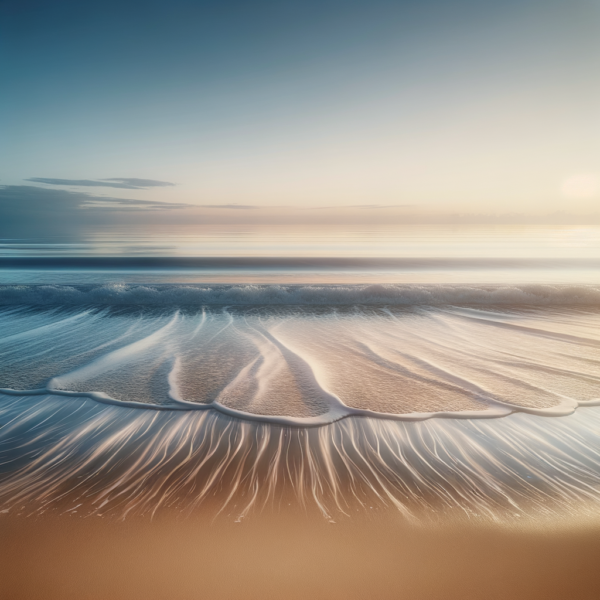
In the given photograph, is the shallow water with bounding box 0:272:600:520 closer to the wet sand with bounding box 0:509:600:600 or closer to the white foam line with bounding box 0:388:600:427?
the white foam line with bounding box 0:388:600:427

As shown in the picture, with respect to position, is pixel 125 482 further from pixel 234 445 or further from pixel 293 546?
pixel 293 546

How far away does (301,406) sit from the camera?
11.0 feet

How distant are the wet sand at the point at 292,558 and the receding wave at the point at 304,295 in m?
6.42

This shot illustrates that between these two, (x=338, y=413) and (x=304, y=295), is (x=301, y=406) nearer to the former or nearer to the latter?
(x=338, y=413)

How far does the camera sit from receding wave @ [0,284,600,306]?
8.13 meters

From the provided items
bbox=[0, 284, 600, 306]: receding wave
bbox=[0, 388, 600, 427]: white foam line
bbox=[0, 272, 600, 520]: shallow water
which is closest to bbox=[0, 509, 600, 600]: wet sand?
bbox=[0, 272, 600, 520]: shallow water

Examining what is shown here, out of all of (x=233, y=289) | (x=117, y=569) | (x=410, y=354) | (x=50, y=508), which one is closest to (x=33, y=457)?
(x=50, y=508)

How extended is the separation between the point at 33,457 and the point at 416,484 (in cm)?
288

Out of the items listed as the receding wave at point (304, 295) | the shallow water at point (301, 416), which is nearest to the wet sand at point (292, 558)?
the shallow water at point (301, 416)

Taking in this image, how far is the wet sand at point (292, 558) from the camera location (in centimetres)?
162

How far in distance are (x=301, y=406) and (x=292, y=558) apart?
163 centimetres

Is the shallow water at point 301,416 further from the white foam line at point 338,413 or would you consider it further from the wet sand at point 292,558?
the wet sand at point 292,558

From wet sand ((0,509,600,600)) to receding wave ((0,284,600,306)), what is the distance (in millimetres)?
6419

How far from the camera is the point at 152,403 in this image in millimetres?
3434
